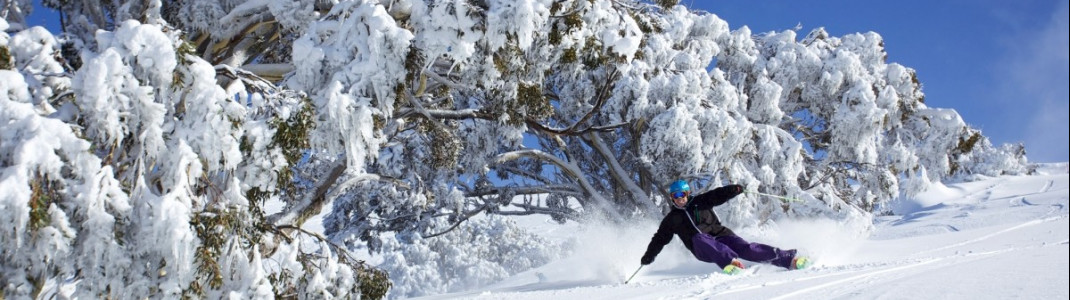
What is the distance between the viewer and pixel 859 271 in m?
4.19

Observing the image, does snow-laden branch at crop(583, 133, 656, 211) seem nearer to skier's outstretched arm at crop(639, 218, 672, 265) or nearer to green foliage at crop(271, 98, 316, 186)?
skier's outstretched arm at crop(639, 218, 672, 265)

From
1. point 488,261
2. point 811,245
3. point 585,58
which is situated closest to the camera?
point 811,245

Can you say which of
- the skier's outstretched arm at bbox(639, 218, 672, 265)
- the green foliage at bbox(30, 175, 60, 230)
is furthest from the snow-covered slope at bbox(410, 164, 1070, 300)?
the green foliage at bbox(30, 175, 60, 230)

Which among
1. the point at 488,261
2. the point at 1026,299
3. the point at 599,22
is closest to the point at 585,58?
the point at 599,22

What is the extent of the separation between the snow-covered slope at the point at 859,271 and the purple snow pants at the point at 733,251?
0.10m

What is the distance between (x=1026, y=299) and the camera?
2123 mm

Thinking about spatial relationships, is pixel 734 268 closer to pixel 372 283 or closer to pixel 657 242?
pixel 657 242

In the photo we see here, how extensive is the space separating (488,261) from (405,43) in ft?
66.1

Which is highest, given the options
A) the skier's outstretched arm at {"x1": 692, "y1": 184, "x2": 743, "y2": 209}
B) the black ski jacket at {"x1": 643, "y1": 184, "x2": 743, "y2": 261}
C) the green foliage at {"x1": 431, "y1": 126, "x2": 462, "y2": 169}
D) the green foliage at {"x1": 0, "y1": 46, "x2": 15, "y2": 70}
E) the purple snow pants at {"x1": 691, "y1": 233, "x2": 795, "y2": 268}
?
the green foliage at {"x1": 431, "y1": 126, "x2": 462, "y2": 169}

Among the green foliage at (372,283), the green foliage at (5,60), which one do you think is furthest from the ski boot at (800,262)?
the green foliage at (5,60)

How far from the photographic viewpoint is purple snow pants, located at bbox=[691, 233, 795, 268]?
5.78m

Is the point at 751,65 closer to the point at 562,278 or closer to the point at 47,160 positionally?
the point at 562,278

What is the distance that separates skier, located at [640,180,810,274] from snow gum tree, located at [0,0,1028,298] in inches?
84.5

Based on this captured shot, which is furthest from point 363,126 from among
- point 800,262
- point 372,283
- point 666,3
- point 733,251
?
point 666,3
